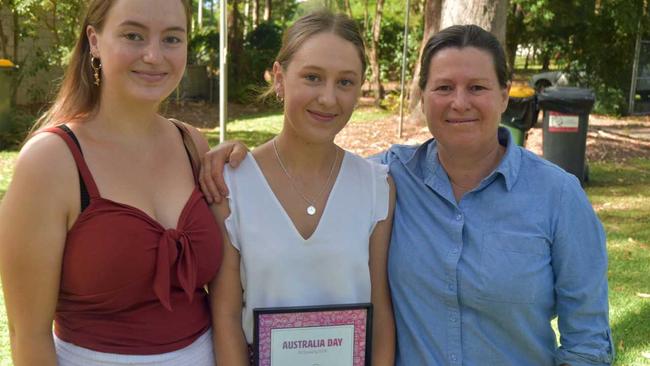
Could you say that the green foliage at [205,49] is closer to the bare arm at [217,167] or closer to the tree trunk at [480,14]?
the tree trunk at [480,14]

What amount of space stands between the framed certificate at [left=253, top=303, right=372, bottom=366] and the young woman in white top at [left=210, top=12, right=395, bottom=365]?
0.27ft

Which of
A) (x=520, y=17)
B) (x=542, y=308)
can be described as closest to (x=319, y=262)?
(x=542, y=308)

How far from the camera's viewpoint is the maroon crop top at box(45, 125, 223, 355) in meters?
2.16

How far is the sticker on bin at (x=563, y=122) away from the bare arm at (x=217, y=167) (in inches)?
309

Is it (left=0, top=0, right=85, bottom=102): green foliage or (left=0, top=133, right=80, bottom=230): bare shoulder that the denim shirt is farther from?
(left=0, top=0, right=85, bottom=102): green foliage

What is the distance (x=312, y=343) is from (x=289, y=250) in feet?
1.05

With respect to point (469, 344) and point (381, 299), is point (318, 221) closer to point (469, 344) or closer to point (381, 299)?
point (381, 299)

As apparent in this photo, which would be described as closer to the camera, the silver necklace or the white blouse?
the white blouse

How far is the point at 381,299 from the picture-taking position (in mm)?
2562

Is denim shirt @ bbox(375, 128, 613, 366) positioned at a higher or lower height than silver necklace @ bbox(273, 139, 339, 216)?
lower

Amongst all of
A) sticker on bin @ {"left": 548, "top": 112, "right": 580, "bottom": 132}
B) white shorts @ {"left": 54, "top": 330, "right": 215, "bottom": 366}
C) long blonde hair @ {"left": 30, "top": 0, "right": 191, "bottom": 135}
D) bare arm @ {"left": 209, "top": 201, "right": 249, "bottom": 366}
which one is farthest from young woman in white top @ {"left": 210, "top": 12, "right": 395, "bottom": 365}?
sticker on bin @ {"left": 548, "top": 112, "right": 580, "bottom": 132}

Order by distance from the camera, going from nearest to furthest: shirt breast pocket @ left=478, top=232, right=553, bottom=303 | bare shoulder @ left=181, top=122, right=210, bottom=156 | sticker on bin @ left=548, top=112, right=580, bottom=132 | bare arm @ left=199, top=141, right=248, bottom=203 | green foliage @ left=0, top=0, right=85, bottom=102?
shirt breast pocket @ left=478, top=232, right=553, bottom=303, bare arm @ left=199, top=141, right=248, bottom=203, bare shoulder @ left=181, top=122, right=210, bottom=156, sticker on bin @ left=548, top=112, right=580, bottom=132, green foliage @ left=0, top=0, right=85, bottom=102

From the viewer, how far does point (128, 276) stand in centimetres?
220

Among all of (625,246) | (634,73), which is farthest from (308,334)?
(634,73)
